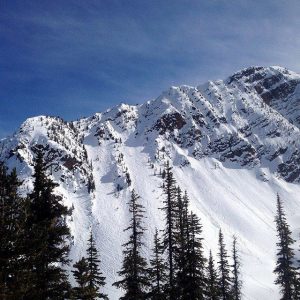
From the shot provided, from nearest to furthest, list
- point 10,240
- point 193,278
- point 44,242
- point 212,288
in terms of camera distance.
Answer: point 10,240 < point 44,242 < point 193,278 < point 212,288

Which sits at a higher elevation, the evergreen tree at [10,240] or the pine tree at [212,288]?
the pine tree at [212,288]

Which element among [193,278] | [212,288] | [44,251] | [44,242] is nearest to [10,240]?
[44,242]

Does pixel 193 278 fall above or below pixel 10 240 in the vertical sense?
above

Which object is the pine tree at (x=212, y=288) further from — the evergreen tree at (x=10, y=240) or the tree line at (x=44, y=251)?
the evergreen tree at (x=10, y=240)

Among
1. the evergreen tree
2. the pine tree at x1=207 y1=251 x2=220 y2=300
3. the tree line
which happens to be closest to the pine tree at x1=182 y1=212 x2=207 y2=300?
the tree line

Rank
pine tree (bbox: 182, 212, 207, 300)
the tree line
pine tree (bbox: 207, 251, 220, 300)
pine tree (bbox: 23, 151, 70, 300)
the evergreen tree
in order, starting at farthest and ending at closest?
pine tree (bbox: 207, 251, 220, 300), pine tree (bbox: 182, 212, 207, 300), pine tree (bbox: 23, 151, 70, 300), the tree line, the evergreen tree

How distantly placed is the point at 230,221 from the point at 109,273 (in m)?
74.0

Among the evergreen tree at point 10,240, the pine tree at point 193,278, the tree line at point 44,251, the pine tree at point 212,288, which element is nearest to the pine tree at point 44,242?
the tree line at point 44,251

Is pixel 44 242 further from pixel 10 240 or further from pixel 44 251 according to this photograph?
pixel 44 251

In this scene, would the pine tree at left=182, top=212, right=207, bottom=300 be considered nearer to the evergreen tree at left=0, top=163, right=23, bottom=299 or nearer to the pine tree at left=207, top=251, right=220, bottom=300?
the pine tree at left=207, top=251, right=220, bottom=300

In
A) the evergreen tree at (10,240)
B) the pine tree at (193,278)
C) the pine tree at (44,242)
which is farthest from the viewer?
the pine tree at (193,278)

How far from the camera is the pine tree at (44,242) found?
1502cm

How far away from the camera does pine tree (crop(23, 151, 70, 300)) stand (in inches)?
591

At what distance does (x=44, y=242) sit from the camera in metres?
15.8
